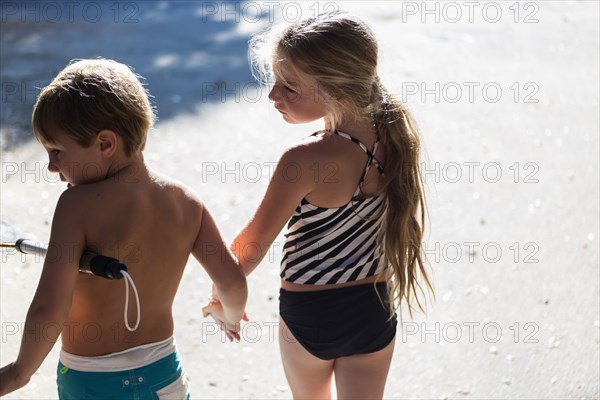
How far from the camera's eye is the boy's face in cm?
212

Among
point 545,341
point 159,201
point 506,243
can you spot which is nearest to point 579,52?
point 506,243

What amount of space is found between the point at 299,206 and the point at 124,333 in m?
0.65

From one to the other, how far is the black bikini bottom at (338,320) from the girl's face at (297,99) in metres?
0.52

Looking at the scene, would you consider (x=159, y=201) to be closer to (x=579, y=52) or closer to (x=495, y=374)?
(x=495, y=374)

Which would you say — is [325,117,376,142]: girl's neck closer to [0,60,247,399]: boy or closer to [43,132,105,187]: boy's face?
[0,60,247,399]: boy

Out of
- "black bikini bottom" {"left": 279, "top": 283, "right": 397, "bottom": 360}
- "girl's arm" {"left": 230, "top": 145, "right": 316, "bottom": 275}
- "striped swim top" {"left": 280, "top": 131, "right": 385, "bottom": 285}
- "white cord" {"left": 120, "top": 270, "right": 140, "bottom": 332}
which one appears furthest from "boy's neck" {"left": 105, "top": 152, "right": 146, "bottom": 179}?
"black bikini bottom" {"left": 279, "top": 283, "right": 397, "bottom": 360}

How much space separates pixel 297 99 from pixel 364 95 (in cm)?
19

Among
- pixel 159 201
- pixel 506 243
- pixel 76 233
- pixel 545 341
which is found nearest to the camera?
pixel 76 233

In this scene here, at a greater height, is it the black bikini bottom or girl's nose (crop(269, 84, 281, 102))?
girl's nose (crop(269, 84, 281, 102))

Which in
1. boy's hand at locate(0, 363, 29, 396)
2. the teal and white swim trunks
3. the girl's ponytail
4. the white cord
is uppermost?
the girl's ponytail

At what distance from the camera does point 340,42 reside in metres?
2.47

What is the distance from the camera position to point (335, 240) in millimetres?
2592

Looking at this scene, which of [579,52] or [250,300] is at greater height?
[579,52]

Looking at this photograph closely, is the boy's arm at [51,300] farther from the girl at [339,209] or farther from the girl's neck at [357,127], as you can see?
the girl's neck at [357,127]
